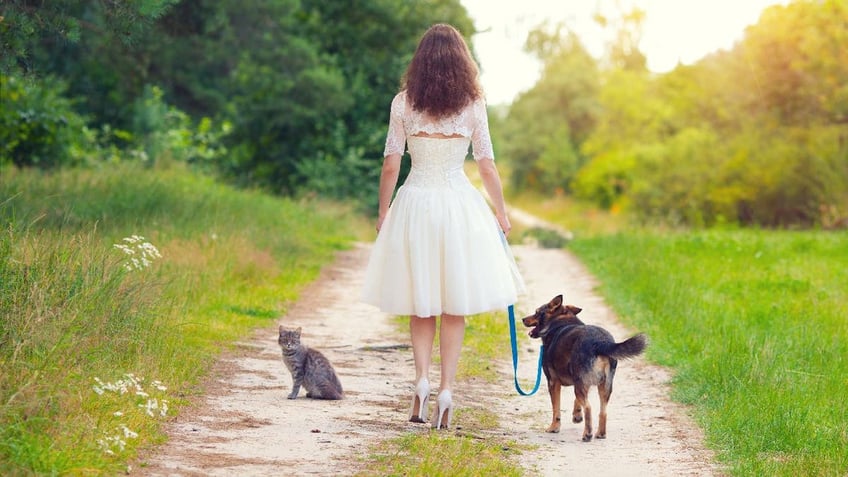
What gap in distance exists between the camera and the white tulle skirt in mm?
7613

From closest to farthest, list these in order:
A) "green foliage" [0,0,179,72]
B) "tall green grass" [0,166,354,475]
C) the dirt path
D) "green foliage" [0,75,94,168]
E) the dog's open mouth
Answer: "tall green grass" [0,166,354,475] → the dirt path → the dog's open mouth → "green foliage" [0,0,179,72] → "green foliage" [0,75,94,168]

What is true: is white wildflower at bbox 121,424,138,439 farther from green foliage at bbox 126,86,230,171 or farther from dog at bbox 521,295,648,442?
green foliage at bbox 126,86,230,171

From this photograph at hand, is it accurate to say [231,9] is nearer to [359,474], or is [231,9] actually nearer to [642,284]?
[642,284]

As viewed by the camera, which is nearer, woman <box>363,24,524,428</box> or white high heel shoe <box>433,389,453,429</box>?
white high heel shoe <box>433,389,453,429</box>

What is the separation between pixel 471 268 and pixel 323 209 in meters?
18.0

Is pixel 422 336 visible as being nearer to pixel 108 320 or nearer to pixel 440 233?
pixel 440 233

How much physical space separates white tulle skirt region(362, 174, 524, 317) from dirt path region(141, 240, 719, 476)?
33.3 inches

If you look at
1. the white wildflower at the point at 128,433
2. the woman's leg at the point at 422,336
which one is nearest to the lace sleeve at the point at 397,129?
the woman's leg at the point at 422,336

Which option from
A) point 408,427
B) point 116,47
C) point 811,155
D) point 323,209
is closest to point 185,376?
point 408,427

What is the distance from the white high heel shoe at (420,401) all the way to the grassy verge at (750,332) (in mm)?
1891


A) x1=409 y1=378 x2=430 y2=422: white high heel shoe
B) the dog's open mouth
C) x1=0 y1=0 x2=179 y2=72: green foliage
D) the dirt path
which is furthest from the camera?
x1=0 y1=0 x2=179 y2=72: green foliage

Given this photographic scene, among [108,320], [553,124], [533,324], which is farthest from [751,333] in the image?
[553,124]

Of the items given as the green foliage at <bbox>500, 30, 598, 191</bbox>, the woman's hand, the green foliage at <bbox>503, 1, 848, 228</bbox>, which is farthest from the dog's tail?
the green foliage at <bbox>500, 30, 598, 191</bbox>

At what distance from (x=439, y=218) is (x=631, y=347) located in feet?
5.07
